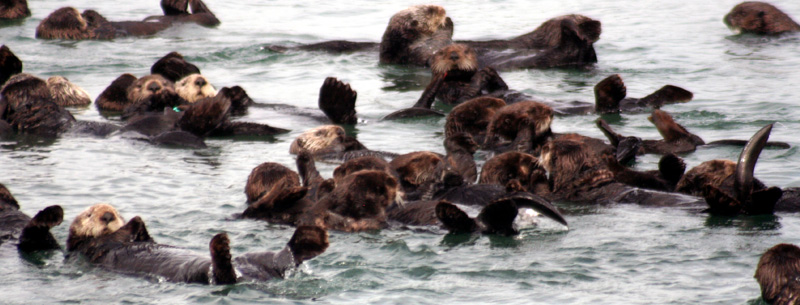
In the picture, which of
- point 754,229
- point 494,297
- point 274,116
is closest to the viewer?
point 494,297

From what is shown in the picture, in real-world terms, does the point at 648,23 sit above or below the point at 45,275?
above

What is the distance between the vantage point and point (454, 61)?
9734 millimetres

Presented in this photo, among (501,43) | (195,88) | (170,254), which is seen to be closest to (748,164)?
(170,254)

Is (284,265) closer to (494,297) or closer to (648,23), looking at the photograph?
(494,297)

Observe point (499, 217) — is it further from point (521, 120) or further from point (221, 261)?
point (521, 120)

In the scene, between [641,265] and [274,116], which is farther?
[274,116]

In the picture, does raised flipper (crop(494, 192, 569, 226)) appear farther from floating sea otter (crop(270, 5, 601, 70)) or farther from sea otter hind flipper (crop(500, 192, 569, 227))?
floating sea otter (crop(270, 5, 601, 70))

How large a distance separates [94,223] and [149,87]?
4.36 metres

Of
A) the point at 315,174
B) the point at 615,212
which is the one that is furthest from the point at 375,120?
the point at 615,212

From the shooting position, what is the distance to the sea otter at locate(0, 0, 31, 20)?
17141 millimetres

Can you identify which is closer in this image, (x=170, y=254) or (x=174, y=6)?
(x=170, y=254)

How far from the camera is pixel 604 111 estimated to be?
372 inches

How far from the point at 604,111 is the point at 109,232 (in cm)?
530

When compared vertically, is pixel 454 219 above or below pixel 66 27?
below
